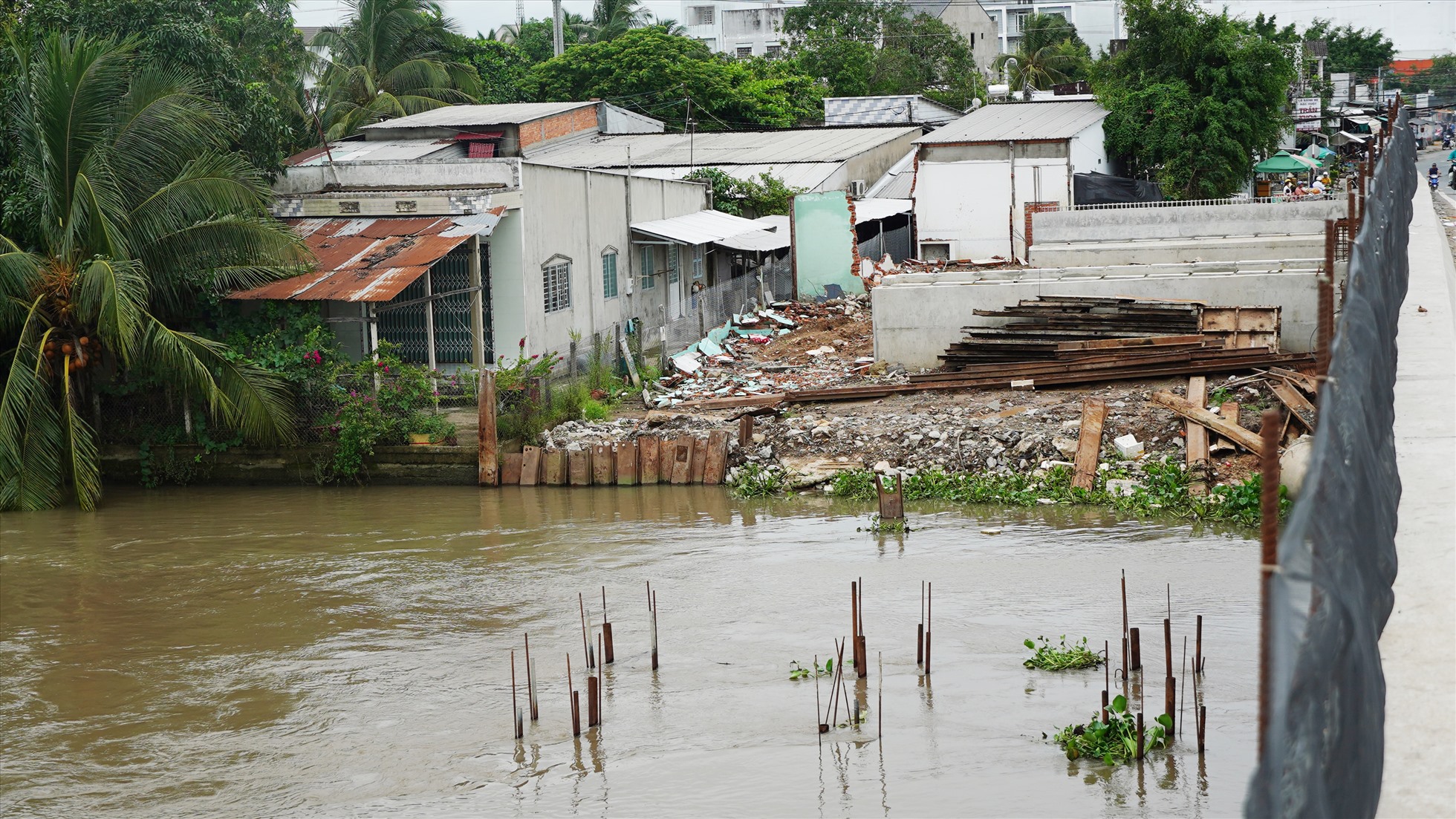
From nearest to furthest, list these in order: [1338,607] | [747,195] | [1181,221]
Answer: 1. [1338,607]
2. [1181,221]
3. [747,195]

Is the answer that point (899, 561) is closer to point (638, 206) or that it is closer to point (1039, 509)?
point (1039, 509)

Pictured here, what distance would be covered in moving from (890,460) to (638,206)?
10.9 meters

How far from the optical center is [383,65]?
38844 millimetres

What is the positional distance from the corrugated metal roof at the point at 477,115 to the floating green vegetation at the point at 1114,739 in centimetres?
2737

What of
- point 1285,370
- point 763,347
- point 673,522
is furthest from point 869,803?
point 763,347

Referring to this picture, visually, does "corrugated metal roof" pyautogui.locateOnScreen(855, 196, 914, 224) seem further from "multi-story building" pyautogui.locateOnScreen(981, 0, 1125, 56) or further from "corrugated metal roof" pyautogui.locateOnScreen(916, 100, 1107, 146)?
"multi-story building" pyautogui.locateOnScreen(981, 0, 1125, 56)

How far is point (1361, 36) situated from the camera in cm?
7725

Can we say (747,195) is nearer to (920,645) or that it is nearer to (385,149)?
(385,149)

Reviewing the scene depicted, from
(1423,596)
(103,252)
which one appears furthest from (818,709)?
(103,252)

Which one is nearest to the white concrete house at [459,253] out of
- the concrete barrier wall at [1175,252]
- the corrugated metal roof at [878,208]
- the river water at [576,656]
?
the river water at [576,656]

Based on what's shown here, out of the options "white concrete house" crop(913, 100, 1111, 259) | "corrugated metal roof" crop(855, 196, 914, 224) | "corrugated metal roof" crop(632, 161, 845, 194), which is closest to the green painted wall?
"corrugated metal roof" crop(855, 196, 914, 224)

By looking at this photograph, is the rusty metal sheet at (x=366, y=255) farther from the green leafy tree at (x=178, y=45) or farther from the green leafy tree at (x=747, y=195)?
the green leafy tree at (x=747, y=195)

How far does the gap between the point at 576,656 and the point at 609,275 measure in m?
14.8

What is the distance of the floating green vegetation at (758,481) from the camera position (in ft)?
57.6
